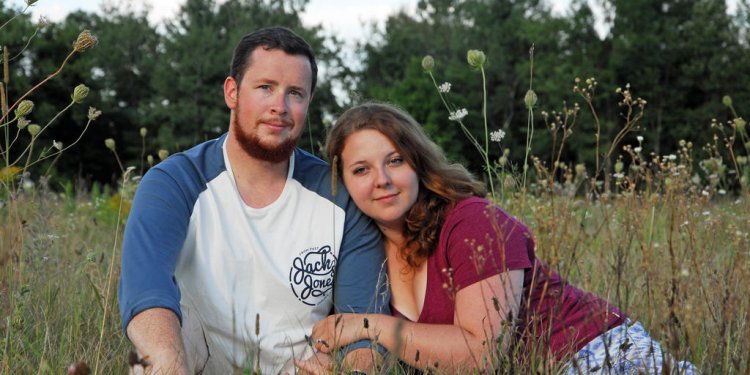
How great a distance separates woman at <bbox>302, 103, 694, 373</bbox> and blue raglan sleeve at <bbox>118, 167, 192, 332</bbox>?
0.59m

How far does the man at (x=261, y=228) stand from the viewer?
3.01 meters

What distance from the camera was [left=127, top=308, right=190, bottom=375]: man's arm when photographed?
2.34 metres

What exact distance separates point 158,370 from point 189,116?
114 feet

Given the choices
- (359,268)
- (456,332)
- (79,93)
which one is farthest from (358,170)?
(79,93)

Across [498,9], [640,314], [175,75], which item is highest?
[498,9]

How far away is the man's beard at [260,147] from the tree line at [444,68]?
862 inches

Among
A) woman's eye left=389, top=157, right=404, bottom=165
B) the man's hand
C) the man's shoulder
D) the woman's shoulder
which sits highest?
woman's eye left=389, top=157, right=404, bottom=165

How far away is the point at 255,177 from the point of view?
3.24 m

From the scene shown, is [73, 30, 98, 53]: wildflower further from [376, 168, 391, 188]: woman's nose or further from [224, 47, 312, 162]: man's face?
[376, 168, 391, 188]: woman's nose

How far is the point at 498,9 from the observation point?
3916 cm

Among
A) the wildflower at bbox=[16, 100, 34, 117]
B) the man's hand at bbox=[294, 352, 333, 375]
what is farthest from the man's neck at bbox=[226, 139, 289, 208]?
the wildflower at bbox=[16, 100, 34, 117]

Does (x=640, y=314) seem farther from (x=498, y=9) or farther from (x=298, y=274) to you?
(x=498, y=9)

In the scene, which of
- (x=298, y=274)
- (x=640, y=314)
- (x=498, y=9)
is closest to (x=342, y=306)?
(x=298, y=274)

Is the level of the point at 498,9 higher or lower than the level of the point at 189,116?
higher
